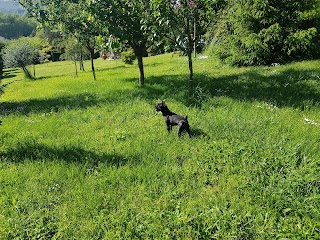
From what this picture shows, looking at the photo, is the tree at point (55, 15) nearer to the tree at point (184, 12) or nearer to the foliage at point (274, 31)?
the tree at point (184, 12)

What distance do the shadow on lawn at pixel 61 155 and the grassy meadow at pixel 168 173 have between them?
0.03 m

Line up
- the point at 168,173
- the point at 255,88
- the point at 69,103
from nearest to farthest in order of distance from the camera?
the point at 168,173 < the point at 255,88 < the point at 69,103

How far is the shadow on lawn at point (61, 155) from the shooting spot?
6352 mm

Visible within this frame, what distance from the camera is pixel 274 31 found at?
16.2m

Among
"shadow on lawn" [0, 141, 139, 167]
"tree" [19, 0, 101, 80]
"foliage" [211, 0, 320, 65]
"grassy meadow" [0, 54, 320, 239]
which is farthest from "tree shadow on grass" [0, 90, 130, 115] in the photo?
"foliage" [211, 0, 320, 65]

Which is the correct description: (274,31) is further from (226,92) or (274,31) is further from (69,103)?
(69,103)

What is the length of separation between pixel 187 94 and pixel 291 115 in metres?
4.73

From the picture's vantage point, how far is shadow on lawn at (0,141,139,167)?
6.35 metres

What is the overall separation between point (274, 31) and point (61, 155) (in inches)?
582

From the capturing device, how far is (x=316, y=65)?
15.2 meters

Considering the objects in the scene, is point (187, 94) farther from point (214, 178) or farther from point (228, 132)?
point (214, 178)

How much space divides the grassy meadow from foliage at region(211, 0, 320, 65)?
7.05 meters

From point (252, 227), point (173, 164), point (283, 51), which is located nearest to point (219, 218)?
point (252, 227)

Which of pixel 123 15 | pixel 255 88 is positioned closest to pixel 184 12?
pixel 123 15
